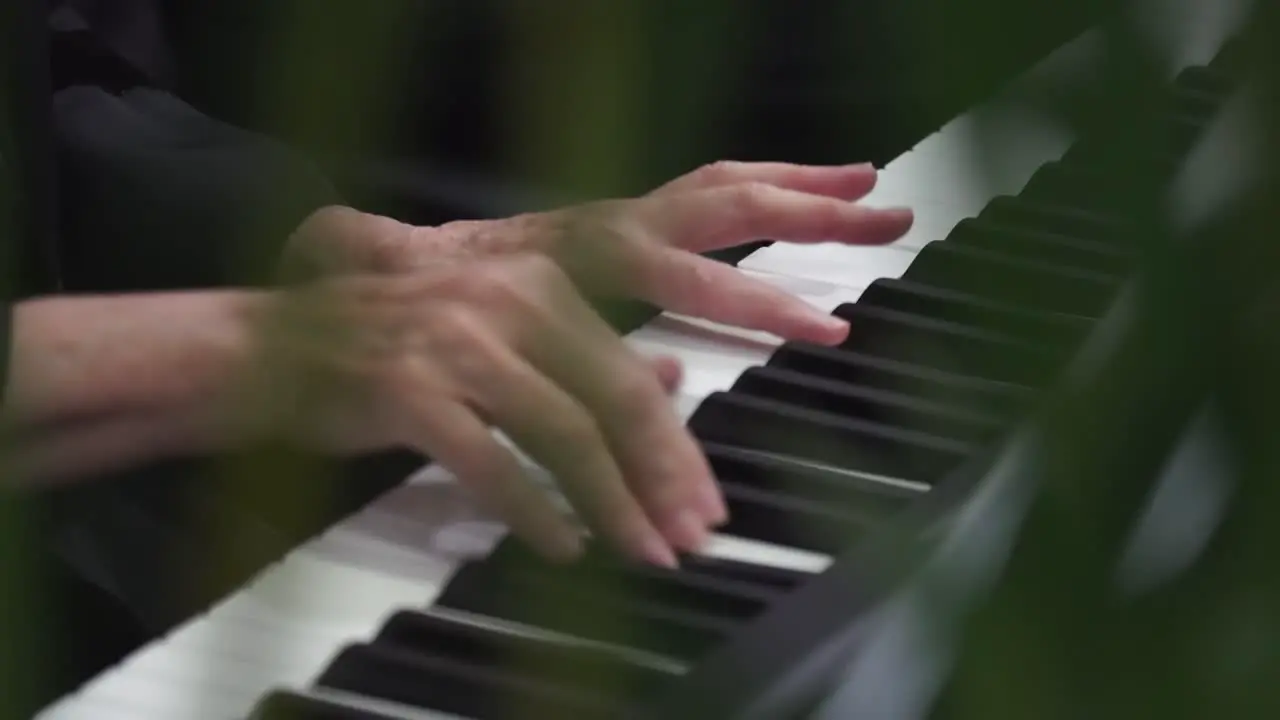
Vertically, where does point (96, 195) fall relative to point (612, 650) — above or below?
above

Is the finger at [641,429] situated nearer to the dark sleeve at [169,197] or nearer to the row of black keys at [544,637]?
the row of black keys at [544,637]

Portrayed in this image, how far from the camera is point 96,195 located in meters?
0.81

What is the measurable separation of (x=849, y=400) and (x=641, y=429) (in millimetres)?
97

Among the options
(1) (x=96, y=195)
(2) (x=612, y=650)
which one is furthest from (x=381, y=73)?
(1) (x=96, y=195)

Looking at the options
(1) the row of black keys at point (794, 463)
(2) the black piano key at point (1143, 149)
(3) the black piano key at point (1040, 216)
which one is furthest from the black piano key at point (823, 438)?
(2) the black piano key at point (1143, 149)

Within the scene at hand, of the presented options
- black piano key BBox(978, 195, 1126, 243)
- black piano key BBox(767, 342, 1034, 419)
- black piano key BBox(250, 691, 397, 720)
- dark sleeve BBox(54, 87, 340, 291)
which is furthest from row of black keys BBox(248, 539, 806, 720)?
dark sleeve BBox(54, 87, 340, 291)

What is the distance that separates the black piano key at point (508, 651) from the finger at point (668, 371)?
17cm

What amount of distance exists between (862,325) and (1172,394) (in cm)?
41

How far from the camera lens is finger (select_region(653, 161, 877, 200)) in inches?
26.7

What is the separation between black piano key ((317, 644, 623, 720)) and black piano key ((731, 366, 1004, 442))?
0.52ft

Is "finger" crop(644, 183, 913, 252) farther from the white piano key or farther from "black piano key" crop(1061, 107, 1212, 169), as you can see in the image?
"black piano key" crop(1061, 107, 1212, 169)

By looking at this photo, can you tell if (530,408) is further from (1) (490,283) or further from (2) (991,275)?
(2) (991,275)

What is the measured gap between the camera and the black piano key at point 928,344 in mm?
381

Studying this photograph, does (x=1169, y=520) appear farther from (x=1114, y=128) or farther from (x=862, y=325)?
(x=862, y=325)
